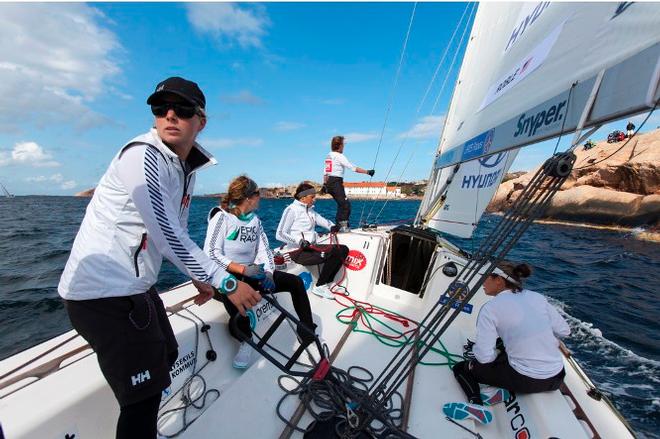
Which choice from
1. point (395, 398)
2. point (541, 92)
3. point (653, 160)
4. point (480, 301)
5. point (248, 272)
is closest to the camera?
point (541, 92)

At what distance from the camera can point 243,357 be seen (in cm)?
269

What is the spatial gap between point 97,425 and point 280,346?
1.64 meters

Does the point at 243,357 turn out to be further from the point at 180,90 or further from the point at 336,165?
the point at 336,165

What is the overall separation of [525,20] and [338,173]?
4231 mm

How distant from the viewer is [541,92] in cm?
154

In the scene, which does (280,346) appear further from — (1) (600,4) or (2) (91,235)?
(1) (600,4)

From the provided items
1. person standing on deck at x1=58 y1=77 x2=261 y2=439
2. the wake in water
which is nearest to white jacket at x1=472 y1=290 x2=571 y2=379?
person standing on deck at x1=58 y1=77 x2=261 y2=439

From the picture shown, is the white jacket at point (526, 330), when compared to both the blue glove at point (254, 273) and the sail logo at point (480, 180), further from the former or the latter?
the sail logo at point (480, 180)

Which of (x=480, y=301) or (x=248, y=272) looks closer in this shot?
(x=248, y=272)

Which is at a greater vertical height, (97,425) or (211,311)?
(211,311)

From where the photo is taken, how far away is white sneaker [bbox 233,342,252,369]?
→ 2662mm

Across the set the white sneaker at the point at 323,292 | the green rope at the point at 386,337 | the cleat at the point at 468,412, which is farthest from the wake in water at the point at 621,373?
the white sneaker at the point at 323,292

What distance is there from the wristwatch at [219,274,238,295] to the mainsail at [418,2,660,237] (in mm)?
1584

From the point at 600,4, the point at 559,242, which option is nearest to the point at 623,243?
the point at 559,242
